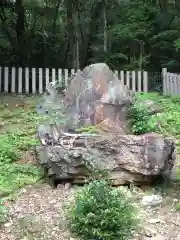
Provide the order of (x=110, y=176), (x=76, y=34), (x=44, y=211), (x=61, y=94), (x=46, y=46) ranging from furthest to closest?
(x=46, y=46)
(x=76, y=34)
(x=61, y=94)
(x=110, y=176)
(x=44, y=211)

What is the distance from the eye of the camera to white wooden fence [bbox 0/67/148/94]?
12133 millimetres

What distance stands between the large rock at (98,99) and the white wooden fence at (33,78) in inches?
217

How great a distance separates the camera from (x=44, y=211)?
184 inches

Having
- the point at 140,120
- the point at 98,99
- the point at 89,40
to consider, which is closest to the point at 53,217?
the point at 140,120

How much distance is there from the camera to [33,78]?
478 inches

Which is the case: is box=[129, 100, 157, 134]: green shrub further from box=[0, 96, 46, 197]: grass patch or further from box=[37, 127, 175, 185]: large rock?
box=[0, 96, 46, 197]: grass patch

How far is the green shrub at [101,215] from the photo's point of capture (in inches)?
160

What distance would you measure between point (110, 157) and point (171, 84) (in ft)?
23.9

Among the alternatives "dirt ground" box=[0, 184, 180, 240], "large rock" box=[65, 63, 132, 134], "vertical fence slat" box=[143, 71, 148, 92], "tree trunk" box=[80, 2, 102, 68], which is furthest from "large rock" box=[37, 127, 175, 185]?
"tree trunk" box=[80, 2, 102, 68]

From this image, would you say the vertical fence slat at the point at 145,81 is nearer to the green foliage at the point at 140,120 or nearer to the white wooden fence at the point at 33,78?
the white wooden fence at the point at 33,78

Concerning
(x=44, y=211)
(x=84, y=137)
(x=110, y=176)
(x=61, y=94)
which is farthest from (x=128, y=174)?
(x=61, y=94)


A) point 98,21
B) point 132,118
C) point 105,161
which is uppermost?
point 98,21

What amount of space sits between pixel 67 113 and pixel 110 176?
1.40 metres

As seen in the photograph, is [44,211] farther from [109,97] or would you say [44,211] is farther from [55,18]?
[55,18]
